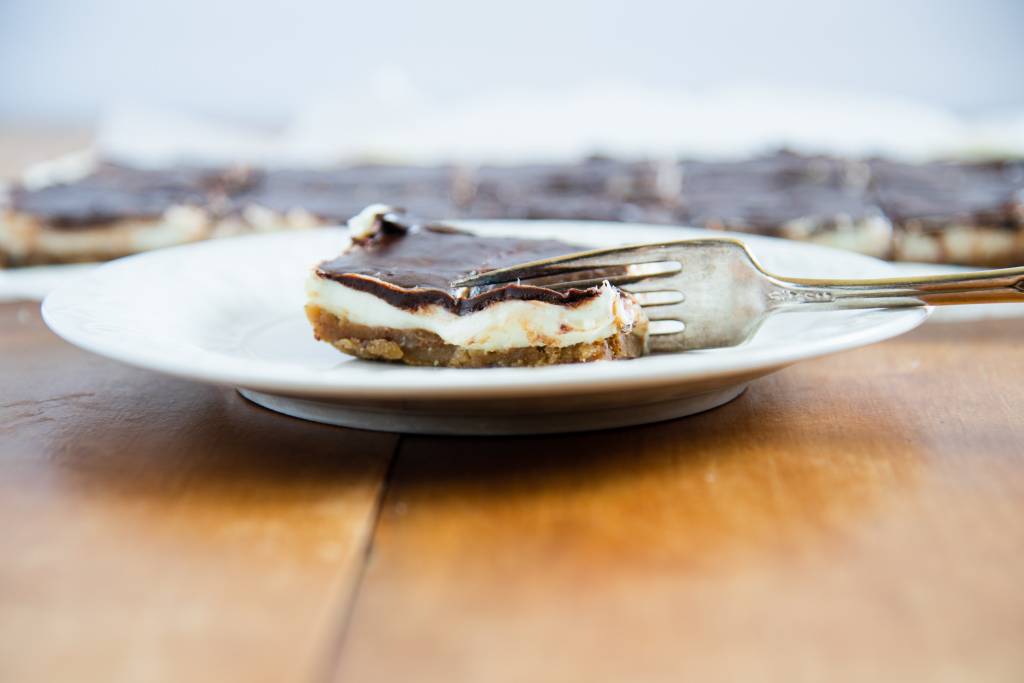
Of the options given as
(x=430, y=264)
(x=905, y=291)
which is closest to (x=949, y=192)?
(x=905, y=291)

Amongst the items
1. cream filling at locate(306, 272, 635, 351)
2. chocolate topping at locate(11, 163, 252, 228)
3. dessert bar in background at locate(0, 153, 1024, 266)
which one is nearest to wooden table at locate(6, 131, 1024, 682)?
cream filling at locate(306, 272, 635, 351)

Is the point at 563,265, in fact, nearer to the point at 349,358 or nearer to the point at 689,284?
the point at 689,284

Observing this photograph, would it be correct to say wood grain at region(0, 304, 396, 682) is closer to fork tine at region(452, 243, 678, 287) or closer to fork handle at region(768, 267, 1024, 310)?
fork tine at region(452, 243, 678, 287)

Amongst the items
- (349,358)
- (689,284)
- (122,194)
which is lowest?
(122,194)

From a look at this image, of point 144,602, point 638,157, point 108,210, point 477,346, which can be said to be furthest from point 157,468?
point 638,157

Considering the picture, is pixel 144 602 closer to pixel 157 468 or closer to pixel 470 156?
pixel 157 468
